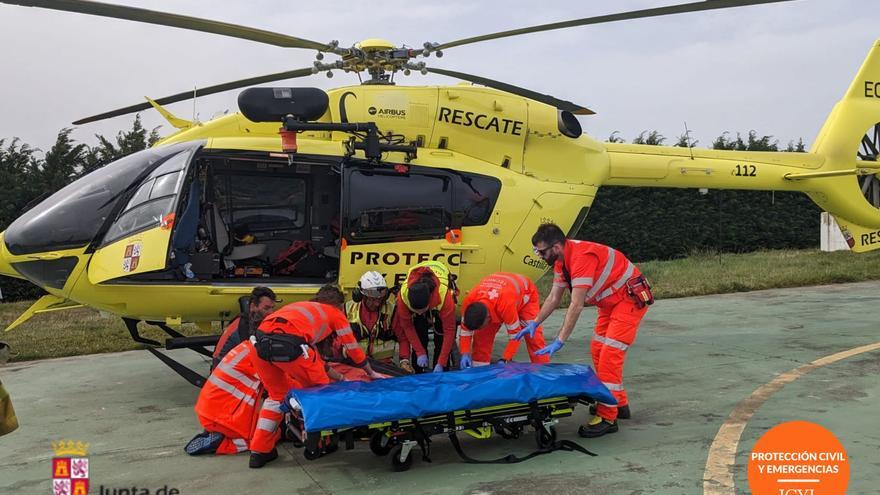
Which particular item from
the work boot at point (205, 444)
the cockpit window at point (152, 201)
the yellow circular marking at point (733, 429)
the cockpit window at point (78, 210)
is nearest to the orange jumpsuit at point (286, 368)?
the work boot at point (205, 444)

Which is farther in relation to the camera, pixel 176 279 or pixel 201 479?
pixel 176 279

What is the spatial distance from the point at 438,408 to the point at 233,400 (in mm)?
1672

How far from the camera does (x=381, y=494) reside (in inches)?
175

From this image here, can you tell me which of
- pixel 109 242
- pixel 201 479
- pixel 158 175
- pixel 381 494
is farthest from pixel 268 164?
pixel 381 494

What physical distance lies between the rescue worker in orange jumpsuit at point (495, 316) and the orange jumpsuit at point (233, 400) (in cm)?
170

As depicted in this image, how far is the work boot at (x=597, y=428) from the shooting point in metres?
5.39

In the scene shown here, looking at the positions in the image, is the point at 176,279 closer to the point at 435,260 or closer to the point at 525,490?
the point at 435,260

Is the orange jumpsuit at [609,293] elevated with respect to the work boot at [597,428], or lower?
elevated

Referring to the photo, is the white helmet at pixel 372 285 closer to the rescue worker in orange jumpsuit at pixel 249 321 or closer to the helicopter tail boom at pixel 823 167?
the rescue worker in orange jumpsuit at pixel 249 321

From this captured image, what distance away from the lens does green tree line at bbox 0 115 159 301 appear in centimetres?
1488

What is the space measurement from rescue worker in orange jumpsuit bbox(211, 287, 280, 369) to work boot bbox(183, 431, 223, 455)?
600 millimetres

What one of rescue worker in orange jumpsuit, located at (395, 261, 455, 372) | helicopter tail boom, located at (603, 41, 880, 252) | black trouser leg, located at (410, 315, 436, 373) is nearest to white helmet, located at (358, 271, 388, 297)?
rescue worker in orange jumpsuit, located at (395, 261, 455, 372)

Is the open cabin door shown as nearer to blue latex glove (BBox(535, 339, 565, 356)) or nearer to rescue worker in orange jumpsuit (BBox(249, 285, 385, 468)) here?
rescue worker in orange jumpsuit (BBox(249, 285, 385, 468))

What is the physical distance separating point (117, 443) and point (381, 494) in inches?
97.3
